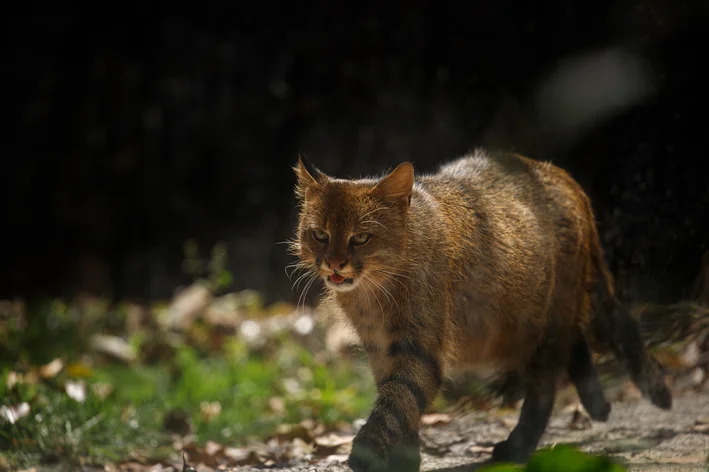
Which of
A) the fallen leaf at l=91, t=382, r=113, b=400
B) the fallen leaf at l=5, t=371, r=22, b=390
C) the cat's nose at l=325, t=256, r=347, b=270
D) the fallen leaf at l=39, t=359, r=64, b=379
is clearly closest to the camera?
the cat's nose at l=325, t=256, r=347, b=270

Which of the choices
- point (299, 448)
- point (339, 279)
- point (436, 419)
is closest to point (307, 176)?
point (339, 279)

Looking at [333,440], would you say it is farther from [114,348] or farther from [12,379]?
[114,348]

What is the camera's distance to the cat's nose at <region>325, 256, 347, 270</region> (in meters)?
3.83

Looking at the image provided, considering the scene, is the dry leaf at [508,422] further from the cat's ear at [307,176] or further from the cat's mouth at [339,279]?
the cat's ear at [307,176]

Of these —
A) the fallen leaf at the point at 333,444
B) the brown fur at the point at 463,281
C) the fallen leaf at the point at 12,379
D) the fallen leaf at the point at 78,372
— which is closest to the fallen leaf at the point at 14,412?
the fallen leaf at the point at 12,379

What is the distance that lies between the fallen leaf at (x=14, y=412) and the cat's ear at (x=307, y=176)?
2.27m

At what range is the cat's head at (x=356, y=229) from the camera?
3883mm

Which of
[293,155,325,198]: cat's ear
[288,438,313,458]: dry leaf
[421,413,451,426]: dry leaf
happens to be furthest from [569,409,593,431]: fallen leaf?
[293,155,325,198]: cat's ear

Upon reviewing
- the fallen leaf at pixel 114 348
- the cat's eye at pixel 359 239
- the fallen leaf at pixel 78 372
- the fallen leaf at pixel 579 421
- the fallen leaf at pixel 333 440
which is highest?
Result: the fallen leaf at pixel 114 348

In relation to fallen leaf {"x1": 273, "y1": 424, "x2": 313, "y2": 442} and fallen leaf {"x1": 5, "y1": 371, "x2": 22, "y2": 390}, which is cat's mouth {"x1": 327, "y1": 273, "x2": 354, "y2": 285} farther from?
fallen leaf {"x1": 5, "y1": 371, "x2": 22, "y2": 390}

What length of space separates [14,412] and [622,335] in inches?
143

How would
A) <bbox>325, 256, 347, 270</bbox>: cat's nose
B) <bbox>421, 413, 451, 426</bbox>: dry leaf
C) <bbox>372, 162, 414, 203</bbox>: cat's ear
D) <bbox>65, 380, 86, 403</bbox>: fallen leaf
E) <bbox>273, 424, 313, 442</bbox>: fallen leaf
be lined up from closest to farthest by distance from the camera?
<bbox>325, 256, 347, 270</bbox>: cat's nose < <bbox>372, 162, 414, 203</bbox>: cat's ear < <bbox>421, 413, 451, 426</bbox>: dry leaf < <bbox>273, 424, 313, 442</bbox>: fallen leaf < <bbox>65, 380, 86, 403</bbox>: fallen leaf

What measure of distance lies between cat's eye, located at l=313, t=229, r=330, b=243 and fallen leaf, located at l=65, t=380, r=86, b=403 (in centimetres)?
255

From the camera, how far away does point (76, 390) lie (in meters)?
5.94
